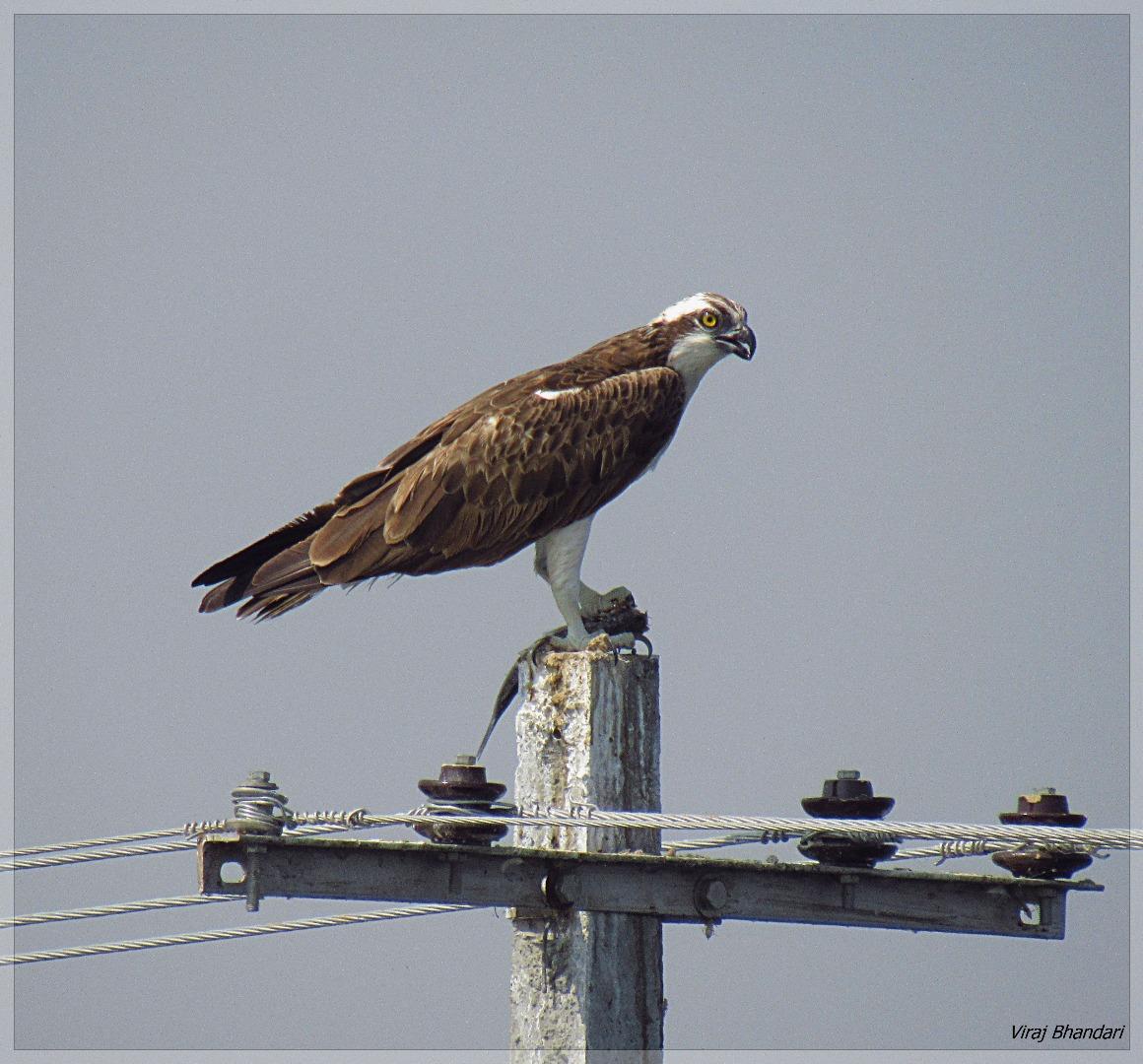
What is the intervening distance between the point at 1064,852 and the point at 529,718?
6.75 ft

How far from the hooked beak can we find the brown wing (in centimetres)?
44

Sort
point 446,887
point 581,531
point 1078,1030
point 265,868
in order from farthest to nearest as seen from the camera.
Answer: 1. point 581,531
2. point 1078,1030
3. point 446,887
4. point 265,868

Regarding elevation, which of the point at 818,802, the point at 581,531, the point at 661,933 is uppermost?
the point at 581,531

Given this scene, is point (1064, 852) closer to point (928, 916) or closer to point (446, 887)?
point (928, 916)

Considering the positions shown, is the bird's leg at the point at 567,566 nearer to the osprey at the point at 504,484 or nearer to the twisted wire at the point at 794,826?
the osprey at the point at 504,484

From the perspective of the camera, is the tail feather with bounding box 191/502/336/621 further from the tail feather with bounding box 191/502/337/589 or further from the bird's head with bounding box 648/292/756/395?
the bird's head with bounding box 648/292/756/395

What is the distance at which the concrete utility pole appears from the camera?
6.43m

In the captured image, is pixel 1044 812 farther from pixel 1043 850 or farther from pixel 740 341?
pixel 740 341

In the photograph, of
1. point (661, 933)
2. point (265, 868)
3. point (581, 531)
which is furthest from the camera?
point (581, 531)

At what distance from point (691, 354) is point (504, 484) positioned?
139 cm

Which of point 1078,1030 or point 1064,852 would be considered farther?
point 1078,1030

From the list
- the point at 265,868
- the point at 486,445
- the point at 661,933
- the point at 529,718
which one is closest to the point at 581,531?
the point at 486,445

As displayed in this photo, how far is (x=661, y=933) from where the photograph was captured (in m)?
6.73

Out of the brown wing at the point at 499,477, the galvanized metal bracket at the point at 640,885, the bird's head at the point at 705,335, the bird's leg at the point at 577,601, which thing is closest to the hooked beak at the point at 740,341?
the bird's head at the point at 705,335
